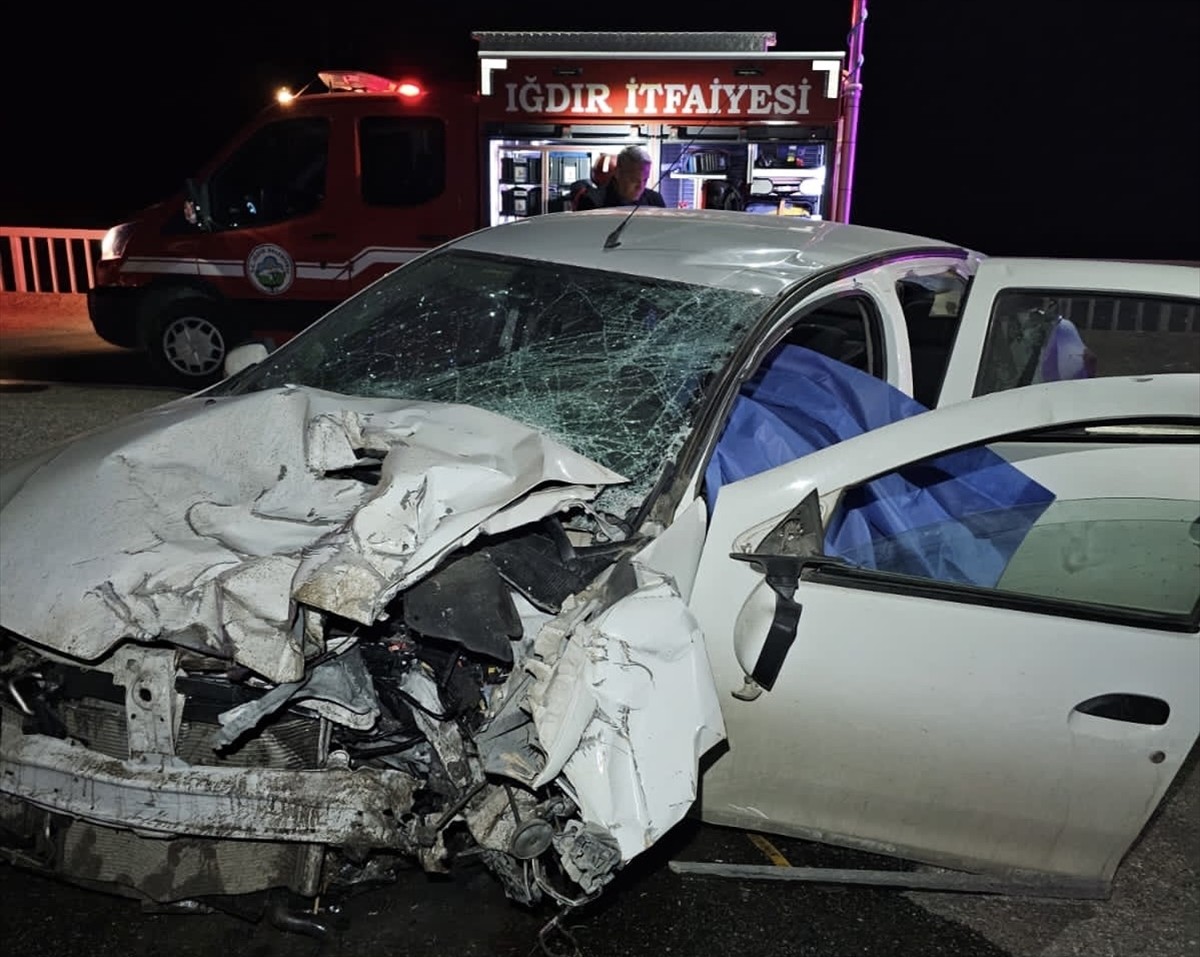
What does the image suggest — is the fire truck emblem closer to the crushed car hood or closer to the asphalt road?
the crushed car hood

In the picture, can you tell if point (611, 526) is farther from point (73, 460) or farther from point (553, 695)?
point (73, 460)

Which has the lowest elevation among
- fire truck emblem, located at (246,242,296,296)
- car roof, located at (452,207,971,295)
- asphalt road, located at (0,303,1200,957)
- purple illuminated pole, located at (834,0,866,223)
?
asphalt road, located at (0,303,1200,957)

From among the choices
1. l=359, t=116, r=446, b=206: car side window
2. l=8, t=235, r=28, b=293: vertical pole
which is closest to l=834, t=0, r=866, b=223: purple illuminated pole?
l=359, t=116, r=446, b=206: car side window

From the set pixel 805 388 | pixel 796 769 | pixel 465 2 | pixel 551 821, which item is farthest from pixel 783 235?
pixel 465 2

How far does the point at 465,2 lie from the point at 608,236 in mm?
30579

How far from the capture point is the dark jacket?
6.48 meters

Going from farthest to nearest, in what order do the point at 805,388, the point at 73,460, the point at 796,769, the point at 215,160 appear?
the point at 215,160 < the point at 805,388 < the point at 73,460 < the point at 796,769

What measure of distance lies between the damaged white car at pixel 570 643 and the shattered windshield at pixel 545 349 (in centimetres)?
7

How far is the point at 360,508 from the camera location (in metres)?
2.37

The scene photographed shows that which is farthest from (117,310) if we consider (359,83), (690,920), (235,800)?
(690,920)

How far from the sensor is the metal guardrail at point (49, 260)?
12016 millimetres

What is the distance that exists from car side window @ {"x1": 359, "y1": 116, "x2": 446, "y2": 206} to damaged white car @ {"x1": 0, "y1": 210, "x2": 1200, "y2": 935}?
6.17 meters

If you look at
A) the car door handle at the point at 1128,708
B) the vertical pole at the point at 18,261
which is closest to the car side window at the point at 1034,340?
the car door handle at the point at 1128,708

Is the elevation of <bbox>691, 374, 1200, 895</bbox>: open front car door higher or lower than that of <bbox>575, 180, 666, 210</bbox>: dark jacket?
lower
